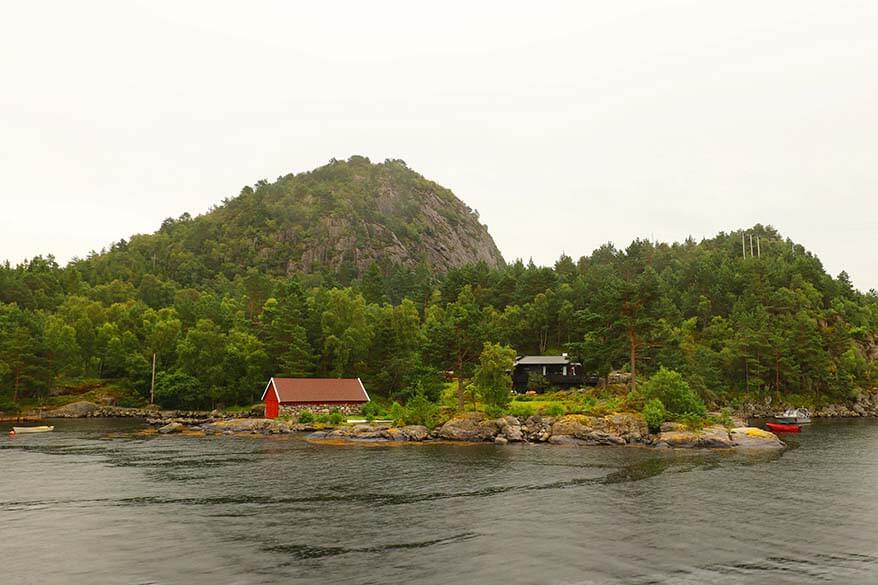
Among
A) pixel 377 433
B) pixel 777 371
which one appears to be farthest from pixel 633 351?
pixel 777 371

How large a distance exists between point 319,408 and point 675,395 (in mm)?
48821

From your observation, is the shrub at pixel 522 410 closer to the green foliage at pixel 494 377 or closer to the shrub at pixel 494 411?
the green foliage at pixel 494 377

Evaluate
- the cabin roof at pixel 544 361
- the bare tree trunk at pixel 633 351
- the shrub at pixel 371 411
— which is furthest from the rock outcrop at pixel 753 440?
the shrub at pixel 371 411

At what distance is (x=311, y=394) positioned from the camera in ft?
293

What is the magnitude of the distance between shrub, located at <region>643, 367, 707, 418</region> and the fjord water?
11401 mm

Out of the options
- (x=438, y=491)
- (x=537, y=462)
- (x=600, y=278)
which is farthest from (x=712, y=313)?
(x=438, y=491)

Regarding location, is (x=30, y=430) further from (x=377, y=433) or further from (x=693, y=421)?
(x=693, y=421)

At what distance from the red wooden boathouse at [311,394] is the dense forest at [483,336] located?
832 cm

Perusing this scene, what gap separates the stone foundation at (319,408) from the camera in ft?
284

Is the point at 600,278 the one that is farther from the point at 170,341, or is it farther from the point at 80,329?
the point at 80,329

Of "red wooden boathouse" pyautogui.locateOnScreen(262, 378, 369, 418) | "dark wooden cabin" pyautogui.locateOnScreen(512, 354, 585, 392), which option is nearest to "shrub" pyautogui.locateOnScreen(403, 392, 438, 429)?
"red wooden boathouse" pyautogui.locateOnScreen(262, 378, 369, 418)

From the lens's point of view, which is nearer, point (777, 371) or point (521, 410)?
point (521, 410)

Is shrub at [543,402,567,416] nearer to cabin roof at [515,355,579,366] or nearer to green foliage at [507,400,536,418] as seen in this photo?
green foliage at [507,400,536,418]

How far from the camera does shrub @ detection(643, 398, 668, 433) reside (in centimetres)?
6775
